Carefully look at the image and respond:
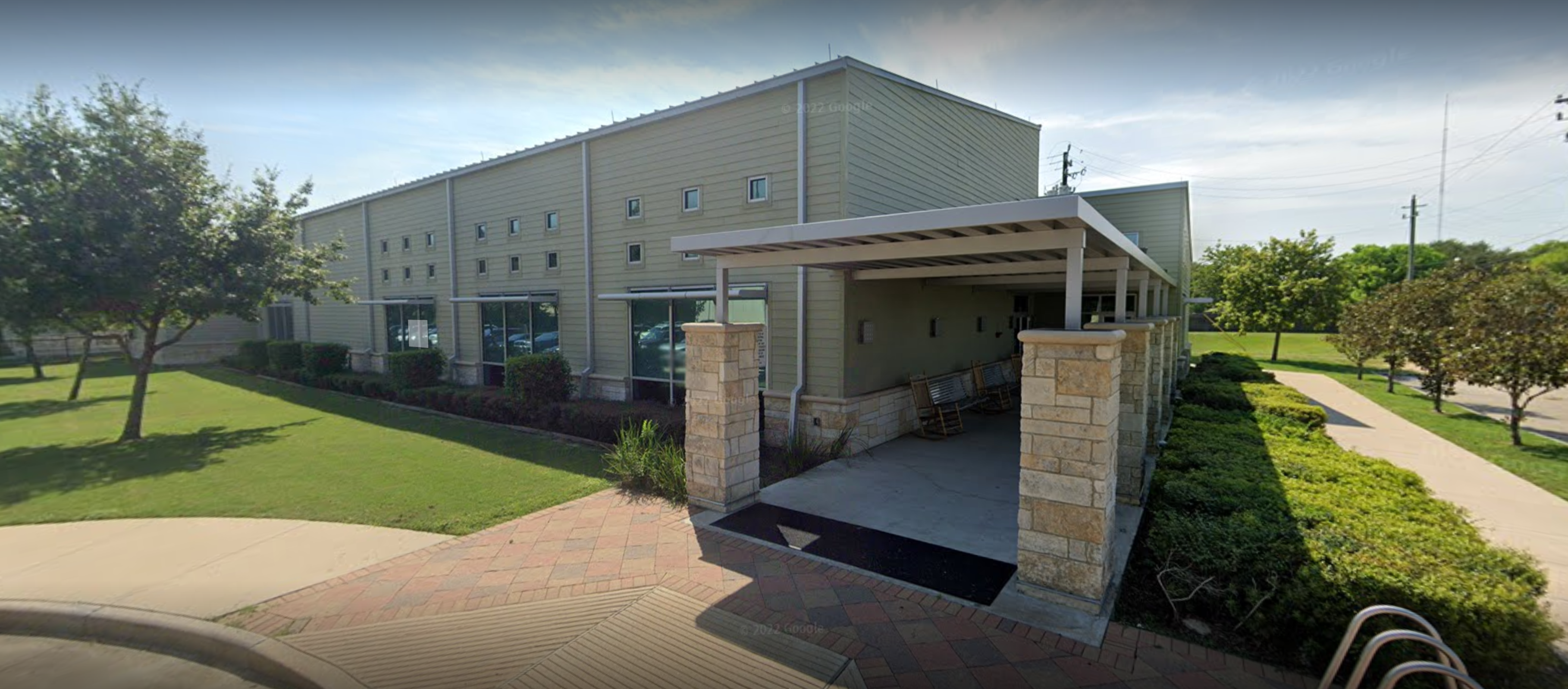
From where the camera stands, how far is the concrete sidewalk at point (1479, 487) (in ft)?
17.8

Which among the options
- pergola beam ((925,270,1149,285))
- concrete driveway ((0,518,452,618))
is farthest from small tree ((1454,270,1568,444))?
concrete driveway ((0,518,452,618))

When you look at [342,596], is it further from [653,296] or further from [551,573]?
[653,296]

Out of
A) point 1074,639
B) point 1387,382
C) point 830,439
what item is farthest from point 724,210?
point 1387,382

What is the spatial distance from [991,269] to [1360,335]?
1560 centimetres

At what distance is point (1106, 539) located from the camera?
14.7 ft

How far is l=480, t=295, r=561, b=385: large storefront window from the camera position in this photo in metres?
13.6

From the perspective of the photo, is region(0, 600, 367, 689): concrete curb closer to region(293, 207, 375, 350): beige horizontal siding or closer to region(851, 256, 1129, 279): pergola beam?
region(851, 256, 1129, 279): pergola beam

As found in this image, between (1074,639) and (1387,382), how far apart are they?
21272 mm

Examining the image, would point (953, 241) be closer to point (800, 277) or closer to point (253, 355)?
point (800, 277)

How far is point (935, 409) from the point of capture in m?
10.4

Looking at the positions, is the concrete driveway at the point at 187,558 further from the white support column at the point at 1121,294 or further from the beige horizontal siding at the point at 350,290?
the beige horizontal siding at the point at 350,290

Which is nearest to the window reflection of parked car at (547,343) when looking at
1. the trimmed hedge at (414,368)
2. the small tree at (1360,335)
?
the trimmed hedge at (414,368)

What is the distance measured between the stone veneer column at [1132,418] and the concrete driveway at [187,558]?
7275mm

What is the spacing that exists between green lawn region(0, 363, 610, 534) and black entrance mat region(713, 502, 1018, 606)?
2.53m
